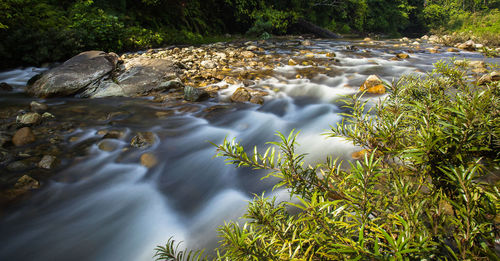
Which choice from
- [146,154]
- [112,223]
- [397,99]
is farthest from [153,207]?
[397,99]

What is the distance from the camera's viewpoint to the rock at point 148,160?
10.0ft

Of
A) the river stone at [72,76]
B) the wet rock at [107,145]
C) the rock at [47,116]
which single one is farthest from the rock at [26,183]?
the river stone at [72,76]

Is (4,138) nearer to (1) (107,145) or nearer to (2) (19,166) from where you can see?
(2) (19,166)

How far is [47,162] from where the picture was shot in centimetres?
291

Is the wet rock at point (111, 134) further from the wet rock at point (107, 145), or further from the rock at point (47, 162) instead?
the rock at point (47, 162)

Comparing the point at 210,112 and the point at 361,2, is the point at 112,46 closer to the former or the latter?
the point at 210,112

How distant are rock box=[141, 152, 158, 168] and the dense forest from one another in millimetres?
7169

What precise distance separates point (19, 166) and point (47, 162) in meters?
0.28

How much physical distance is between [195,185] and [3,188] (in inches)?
74.7

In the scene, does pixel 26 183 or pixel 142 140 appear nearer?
pixel 26 183

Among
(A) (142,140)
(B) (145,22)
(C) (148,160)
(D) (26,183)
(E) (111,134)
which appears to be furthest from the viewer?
(B) (145,22)

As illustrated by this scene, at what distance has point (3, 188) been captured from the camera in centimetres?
249

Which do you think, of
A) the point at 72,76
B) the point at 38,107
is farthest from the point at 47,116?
the point at 72,76

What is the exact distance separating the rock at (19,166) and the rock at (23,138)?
0.55 meters
